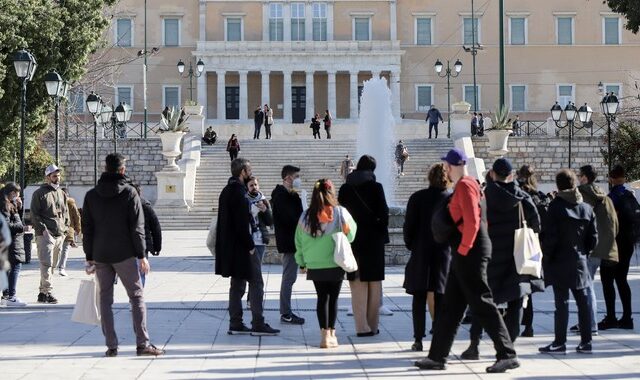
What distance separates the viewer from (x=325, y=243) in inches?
411

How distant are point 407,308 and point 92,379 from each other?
18.7ft

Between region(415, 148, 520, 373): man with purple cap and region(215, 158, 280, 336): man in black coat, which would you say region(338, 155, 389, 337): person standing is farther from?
region(415, 148, 520, 373): man with purple cap

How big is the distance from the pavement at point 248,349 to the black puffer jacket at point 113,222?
2.98ft

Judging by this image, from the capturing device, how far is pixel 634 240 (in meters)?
11.9

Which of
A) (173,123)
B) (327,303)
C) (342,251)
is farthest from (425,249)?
(173,123)

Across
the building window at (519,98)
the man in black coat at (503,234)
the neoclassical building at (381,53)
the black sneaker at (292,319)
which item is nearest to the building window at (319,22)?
the neoclassical building at (381,53)

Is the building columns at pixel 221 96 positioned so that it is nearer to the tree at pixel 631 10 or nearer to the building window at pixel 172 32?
the building window at pixel 172 32

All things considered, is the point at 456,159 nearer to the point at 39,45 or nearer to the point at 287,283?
the point at 287,283

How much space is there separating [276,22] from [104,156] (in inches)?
992

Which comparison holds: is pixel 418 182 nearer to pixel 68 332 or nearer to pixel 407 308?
pixel 407 308

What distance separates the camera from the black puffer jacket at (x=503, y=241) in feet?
31.3

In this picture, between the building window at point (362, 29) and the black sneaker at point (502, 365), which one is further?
the building window at point (362, 29)

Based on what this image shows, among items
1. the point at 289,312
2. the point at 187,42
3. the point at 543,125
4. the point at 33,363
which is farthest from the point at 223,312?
the point at 187,42

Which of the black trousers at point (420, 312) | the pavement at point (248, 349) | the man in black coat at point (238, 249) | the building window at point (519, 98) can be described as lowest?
the pavement at point (248, 349)
